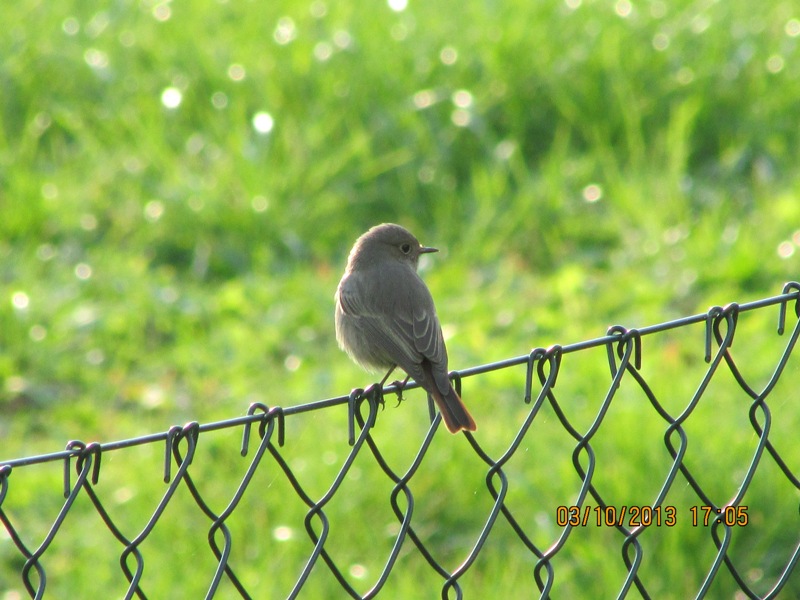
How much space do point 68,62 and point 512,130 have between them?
3.30 meters

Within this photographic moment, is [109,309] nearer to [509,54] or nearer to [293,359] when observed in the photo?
[293,359]

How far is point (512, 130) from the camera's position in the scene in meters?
8.47

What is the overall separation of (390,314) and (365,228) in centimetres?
315

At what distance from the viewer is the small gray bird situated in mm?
4262

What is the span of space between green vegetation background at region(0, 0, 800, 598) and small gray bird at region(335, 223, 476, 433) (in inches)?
29.7

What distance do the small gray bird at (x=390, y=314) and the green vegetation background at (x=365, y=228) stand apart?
75 centimetres

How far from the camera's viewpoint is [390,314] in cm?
470

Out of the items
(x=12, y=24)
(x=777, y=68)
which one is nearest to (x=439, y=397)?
(x=777, y=68)

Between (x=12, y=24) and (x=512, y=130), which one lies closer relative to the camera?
(x=512, y=130)

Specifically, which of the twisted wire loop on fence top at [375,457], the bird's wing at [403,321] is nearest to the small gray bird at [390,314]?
the bird's wing at [403,321]
